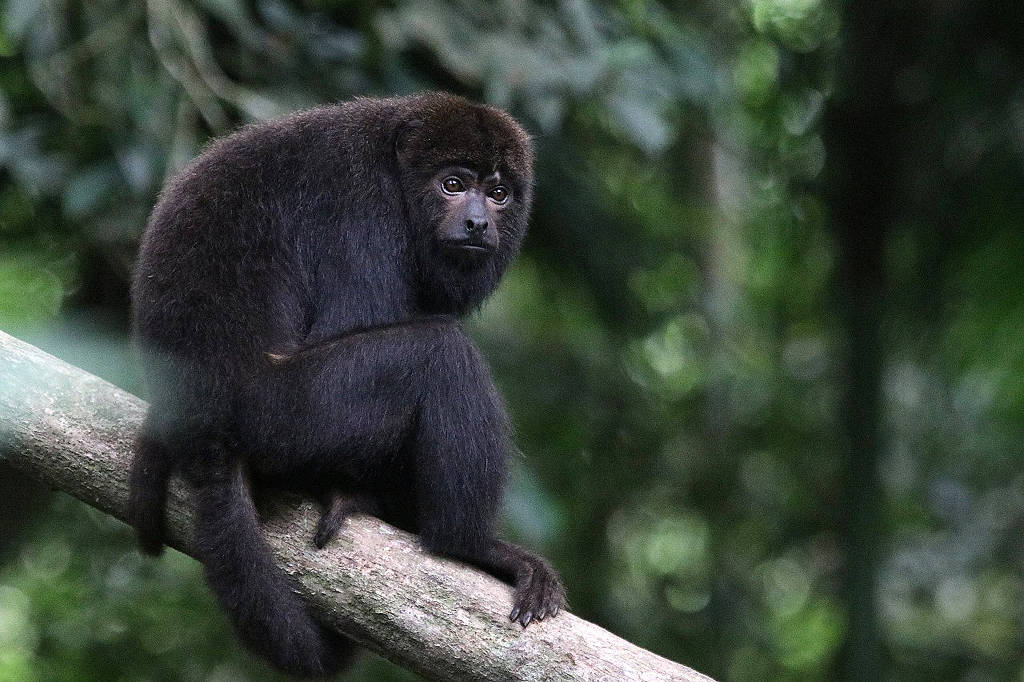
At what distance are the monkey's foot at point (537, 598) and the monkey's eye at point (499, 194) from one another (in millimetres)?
1557

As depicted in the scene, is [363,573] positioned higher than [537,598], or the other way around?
[537,598]

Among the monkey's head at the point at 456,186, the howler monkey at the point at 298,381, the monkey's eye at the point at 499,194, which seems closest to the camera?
the howler monkey at the point at 298,381

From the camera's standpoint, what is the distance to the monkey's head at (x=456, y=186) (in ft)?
14.0

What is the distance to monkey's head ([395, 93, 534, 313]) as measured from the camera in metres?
4.25

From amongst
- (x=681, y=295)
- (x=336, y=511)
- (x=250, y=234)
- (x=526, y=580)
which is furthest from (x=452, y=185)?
(x=681, y=295)

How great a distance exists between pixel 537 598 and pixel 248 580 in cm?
84

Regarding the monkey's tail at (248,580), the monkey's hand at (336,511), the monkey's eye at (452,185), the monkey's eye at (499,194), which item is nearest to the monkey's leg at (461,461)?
the monkey's hand at (336,511)

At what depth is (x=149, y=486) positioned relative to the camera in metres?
3.55

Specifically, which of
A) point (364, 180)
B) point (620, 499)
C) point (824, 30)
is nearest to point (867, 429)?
point (620, 499)

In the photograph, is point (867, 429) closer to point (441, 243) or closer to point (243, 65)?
point (441, 243)

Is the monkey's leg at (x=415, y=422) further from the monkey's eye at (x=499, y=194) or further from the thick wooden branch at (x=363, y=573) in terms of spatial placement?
the monkey's eye at (x=499, y=194)

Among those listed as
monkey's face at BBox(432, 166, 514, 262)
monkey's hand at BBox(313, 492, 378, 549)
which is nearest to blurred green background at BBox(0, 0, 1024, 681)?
monkey's face at BBox(432, 166, 514, 262)

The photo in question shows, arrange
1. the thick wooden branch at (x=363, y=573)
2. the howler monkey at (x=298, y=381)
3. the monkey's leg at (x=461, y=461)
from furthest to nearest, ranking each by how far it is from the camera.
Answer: the monkey's leg at (x=461, y=461) → the howler monkey at (x=298, y=381) → the thick wooden branch at (x=363, y=573)

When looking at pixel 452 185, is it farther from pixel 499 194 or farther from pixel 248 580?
pixel 248 580
